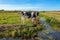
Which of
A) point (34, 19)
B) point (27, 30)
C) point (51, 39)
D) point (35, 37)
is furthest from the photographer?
point (34, 19)

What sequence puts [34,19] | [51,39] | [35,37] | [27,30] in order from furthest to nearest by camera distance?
[34,19], [27,30], [35,37], [51,39]

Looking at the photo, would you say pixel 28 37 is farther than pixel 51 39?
Yes

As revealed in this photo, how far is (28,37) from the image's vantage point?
34.5 feet

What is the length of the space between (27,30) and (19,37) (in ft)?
3.42

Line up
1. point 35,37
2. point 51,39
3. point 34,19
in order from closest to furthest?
point 51,39, point 35,37, point 34,19

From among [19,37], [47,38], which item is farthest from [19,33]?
[47,38]

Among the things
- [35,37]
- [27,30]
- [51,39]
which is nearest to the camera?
[51,39]

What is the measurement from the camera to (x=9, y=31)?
11.4m

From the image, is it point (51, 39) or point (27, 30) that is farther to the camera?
point (27, 30)

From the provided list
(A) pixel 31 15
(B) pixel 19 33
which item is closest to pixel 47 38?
(B) pixel 19 33

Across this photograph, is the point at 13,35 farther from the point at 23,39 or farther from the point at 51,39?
the point at 51,39

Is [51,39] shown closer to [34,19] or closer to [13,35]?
[13,35]

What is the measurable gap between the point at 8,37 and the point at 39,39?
2054 mm

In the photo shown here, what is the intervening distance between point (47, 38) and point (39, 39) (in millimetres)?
570
